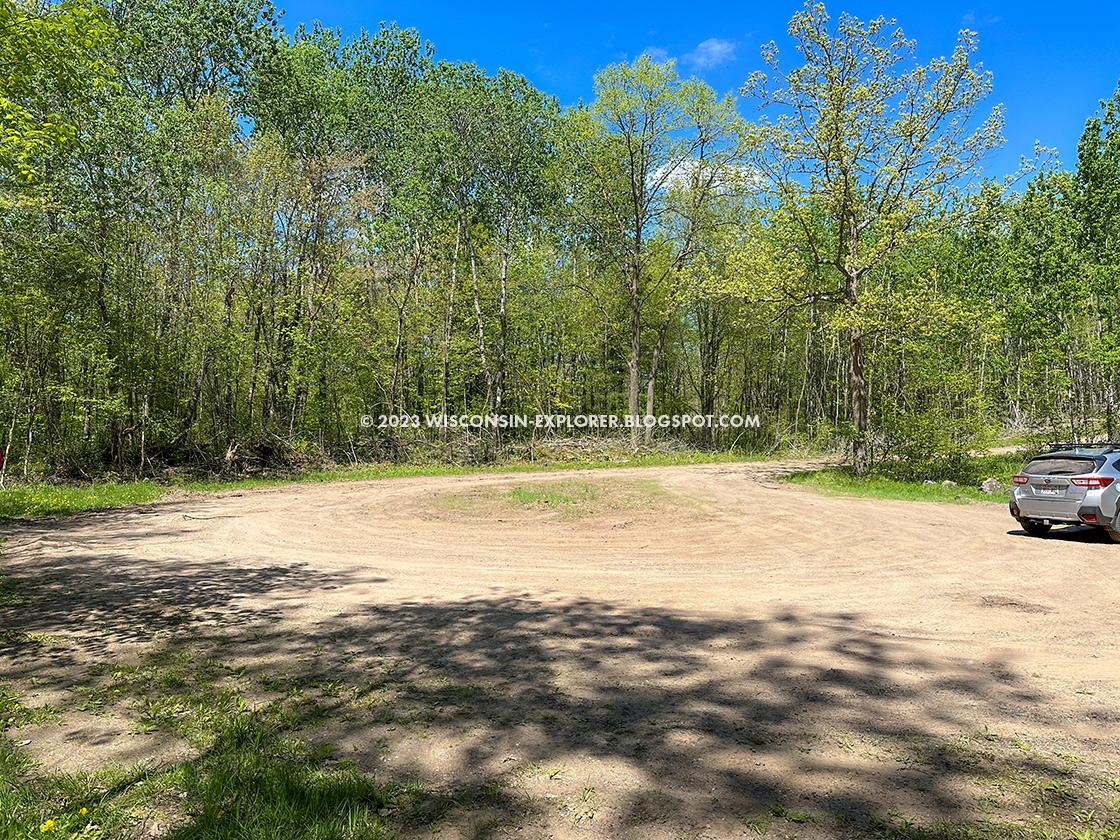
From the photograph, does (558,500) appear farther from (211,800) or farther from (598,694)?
(211,800)

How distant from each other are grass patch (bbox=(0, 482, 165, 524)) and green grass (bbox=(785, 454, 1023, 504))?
64.3ft

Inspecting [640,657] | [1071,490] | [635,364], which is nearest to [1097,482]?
[1071,490]

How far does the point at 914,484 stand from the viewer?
18.8 meters

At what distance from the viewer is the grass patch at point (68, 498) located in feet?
44.3

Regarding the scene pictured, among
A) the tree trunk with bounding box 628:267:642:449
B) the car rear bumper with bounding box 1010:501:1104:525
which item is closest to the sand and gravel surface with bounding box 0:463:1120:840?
the car rear bumper with bounding box 1010:501:1104:525

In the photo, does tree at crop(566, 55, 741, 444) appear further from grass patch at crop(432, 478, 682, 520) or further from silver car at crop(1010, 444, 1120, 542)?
silver car at crop(1010, 444, 1120, 542)

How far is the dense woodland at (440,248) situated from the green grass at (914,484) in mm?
1092

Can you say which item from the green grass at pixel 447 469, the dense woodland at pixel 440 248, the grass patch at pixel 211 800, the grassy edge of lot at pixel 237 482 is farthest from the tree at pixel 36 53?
the green grass at pixel 447 469

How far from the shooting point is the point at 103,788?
3.11m

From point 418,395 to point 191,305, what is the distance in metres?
10.6

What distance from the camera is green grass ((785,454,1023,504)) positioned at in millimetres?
17172

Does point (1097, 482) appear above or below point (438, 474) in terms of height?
above

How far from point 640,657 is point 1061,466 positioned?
33.6 ft

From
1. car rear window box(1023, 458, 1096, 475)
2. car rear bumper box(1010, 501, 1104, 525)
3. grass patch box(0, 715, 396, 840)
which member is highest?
car rear window box(1023, 458, 1096, 475)
